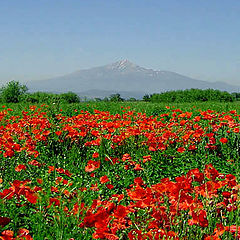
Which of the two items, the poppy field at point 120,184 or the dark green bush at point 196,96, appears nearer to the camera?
the poppy field at point 120,184

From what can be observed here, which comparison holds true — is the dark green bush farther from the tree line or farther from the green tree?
the green tree

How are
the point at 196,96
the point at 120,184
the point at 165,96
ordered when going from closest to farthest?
1. the point at 120,184
2. the point at 196,96
3. the point at 165,96

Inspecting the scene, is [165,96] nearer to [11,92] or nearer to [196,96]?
[196,96]

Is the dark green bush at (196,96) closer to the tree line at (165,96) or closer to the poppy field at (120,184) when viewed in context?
the tree line at (165,96)

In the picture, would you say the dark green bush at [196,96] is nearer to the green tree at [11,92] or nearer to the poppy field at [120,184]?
the green tree at [11,92]

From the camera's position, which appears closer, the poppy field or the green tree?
the poppy field

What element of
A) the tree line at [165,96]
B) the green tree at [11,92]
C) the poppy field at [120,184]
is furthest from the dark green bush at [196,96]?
the poppy field at [120,184]

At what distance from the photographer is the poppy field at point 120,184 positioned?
6.71ft

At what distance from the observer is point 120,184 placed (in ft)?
12.0

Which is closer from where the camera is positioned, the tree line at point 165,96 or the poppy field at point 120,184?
the poppy field at point 120,184

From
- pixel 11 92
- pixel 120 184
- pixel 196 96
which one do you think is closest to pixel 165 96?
pixel 196 96

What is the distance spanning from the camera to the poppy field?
2045mm

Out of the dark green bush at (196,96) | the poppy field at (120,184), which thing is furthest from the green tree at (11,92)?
the poppy field at (120,184)

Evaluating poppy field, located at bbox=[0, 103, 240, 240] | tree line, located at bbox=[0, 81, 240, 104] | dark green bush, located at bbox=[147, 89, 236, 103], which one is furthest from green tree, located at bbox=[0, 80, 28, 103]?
poppy field, located at bbox=[0, 103, 240, 240]
